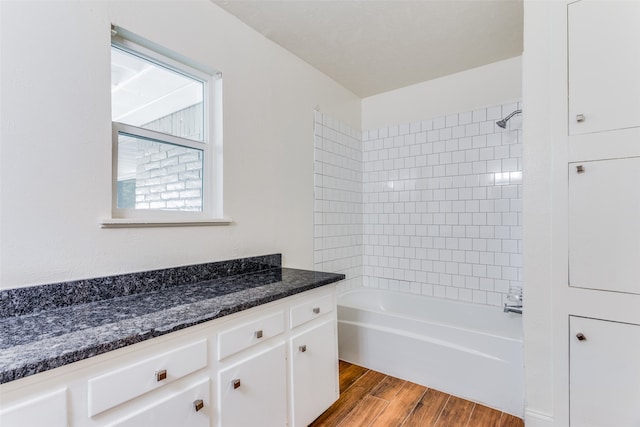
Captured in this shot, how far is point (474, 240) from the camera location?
2688mm

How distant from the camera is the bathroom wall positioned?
255cm

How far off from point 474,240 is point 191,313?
237 cm

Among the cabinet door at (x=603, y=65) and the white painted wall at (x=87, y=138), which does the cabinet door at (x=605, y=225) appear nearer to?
the cabinet door at (x=603, y=65)


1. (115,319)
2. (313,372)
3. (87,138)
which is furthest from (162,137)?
(313,372)

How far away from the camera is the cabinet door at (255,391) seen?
1.25m

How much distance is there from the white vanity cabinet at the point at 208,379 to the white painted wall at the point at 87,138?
1.88ft

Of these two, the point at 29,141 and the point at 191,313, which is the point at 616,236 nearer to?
the point at 191,313

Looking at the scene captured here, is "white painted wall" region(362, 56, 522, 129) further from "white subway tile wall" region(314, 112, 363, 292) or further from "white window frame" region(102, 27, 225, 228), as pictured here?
"white window frame" region(102, 27, 225, 228)

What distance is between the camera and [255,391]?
136 cm

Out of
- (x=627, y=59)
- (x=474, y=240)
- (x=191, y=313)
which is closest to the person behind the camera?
Answer: (x=191, y=313)

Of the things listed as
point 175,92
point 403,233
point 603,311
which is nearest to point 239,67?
point 175,92

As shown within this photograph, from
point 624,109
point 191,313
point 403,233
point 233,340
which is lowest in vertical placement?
point 233,340

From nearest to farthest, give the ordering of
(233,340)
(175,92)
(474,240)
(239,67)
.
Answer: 1. (233,340)
2. (175,92)
3. (239,67)
4. (474,240)

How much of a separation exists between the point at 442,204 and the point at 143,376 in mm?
2572
